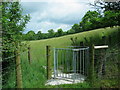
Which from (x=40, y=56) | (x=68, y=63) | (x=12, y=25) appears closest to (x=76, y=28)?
(x=68, y=63)

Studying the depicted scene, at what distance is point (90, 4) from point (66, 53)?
180cm

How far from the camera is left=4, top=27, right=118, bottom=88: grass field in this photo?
3.83 meters

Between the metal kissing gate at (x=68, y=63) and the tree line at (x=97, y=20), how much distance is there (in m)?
0.74

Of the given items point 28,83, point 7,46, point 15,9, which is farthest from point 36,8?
point 28,83

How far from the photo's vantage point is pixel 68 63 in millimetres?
5309

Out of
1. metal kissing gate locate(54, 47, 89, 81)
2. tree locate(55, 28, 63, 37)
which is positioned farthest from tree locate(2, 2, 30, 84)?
tree locate(55, 28, 63, 37)

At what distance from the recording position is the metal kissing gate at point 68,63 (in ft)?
15.5

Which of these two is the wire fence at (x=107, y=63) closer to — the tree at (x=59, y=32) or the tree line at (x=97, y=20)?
the tree line at (x=97, y=20)

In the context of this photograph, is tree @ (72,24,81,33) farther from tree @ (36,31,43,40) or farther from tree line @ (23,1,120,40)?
tree @ (36,31,43,40)

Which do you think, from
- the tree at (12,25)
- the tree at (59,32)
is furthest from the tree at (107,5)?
the tree at (12,25)

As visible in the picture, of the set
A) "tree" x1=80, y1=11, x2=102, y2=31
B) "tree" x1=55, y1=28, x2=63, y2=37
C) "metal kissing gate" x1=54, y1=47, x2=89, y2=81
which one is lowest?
"metal kissing gate" x1=54, y1=47, x2=89, y2=81

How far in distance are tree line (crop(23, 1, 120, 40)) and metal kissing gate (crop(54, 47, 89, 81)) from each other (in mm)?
738

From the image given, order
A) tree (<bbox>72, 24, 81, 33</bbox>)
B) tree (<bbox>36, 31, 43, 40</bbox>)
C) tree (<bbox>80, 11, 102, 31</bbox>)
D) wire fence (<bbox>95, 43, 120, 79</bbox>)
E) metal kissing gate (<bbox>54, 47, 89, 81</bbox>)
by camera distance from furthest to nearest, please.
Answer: tree (<bbox>72, 24, 81, 33</bbox>) < tree (<bbox>80, 11, 102, 31</bbox>) < tree (<bbox>36, 31, 43, 40</bbox>) < metal kissing gate (<bbox>54, 47, 89, 81</bbox>) < wire fence (<bbox>95, 43, 120, 79</bbox>)

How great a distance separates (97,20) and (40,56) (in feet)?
A: 7.66
